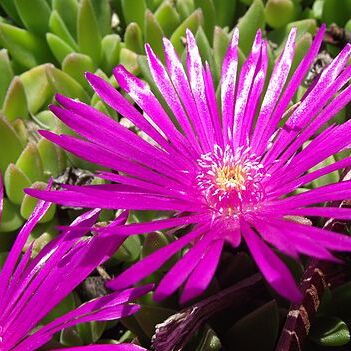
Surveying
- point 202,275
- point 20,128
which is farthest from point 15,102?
point 202,275

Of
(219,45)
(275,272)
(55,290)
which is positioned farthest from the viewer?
(219,45)

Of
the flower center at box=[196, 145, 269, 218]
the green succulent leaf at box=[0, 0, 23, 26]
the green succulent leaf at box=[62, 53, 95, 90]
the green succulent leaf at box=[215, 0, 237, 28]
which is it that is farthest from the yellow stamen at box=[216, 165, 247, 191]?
the green succulent leaf at box=[0, 0, 23, 26]

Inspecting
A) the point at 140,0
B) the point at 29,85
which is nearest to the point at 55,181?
the point at 29,85

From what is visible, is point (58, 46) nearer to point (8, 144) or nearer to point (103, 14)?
point (103, 14)

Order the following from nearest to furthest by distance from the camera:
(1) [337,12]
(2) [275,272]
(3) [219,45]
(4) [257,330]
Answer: (2) [275,272]
(4) [257,330]
(3) [219,45]
(1) [337,12]

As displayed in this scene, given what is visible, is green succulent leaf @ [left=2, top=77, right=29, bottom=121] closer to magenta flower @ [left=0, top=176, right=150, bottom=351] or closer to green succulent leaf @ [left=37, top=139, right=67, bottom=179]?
green succulent leaf @ [left=37, top=139, right=67, bottom=179]

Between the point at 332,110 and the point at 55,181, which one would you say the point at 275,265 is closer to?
the point at 332,110
